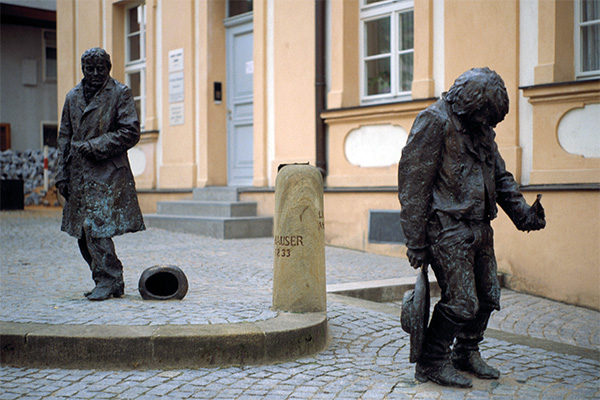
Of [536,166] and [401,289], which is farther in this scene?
[536,166]

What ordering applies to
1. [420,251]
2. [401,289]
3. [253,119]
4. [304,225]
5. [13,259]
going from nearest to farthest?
1. [420,251]
2. [304,225]
3. [401,289]
4. [13,259]
5. [253,119]

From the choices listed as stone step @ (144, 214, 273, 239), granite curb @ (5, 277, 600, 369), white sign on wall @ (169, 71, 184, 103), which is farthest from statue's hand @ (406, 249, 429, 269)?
white sign on wall @ (169, 71, 184, 103)

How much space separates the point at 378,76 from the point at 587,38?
325 centimetres

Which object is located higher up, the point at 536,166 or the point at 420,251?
the point at 536,166

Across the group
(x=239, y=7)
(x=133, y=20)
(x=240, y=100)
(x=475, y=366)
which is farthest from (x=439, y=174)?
(x=133, y=20)

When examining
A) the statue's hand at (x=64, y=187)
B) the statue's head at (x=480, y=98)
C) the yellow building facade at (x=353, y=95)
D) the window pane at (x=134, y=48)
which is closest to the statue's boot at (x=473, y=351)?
the statue's head at (x=480, y=98)

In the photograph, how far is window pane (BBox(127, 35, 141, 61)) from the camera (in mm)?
15445

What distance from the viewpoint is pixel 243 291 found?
6484 millimetres

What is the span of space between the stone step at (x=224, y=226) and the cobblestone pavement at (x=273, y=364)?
2358mm

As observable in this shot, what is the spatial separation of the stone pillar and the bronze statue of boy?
4.61 feet

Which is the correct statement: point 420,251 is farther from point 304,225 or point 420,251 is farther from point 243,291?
point 243,291

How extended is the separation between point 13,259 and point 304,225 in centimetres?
486

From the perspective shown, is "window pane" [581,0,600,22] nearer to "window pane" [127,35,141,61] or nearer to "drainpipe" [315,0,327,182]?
"drainpipe" [315,0,327,182]

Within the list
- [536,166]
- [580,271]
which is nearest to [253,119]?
[536,166]
